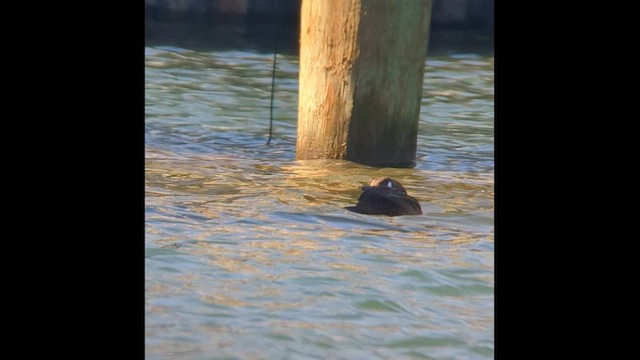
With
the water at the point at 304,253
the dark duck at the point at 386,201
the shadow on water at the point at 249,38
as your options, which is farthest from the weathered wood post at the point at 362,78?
the shadow on water at the point at 249,38

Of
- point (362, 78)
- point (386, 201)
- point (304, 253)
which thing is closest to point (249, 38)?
point (362, 78)

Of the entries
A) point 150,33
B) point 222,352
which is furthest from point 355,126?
point 150,33

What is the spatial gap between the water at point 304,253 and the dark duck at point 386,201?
0.07 metres

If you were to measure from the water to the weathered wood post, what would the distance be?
152mm

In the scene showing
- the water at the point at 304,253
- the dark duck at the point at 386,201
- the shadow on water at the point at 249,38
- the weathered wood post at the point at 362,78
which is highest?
→ the weathered wood post at the point at 362,78

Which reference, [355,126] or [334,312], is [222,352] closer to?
[334,312]

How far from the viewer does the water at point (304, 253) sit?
4.41 metres

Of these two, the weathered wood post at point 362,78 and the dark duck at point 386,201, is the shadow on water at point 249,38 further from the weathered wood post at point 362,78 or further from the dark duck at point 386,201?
the dark duck at point 386,201

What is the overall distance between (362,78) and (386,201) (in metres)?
1.27

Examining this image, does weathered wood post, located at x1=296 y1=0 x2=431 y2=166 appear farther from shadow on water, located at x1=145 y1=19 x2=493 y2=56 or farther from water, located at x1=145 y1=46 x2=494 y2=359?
shadow on water, located at x1=145 y1=19 x2=493 y2=56

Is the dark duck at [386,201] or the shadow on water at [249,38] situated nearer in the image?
the dark duck at [386,201]

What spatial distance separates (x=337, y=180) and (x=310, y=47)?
907 mm

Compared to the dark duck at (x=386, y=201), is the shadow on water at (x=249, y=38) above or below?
below
